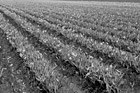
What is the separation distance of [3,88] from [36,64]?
1016 millimetres

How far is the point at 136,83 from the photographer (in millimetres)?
4066

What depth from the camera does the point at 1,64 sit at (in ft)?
17.3

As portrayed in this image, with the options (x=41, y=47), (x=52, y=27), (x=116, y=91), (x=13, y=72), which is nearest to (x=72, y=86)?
(x=116, y=91)

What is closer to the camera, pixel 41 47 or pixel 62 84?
pixel 62 84

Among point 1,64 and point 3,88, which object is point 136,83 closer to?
point 3,88

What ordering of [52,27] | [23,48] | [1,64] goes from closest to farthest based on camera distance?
[1,64], [23,48], [52,27]

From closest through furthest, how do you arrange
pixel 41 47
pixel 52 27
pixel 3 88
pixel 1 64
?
pixel 3 88, pixel 1 64, pixel 41 47, pixel 52 27

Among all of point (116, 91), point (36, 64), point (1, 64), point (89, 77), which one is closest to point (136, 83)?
point (116, 91)

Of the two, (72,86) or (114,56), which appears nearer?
(72,86)

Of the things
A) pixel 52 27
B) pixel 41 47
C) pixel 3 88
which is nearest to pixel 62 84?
pixel 3 88

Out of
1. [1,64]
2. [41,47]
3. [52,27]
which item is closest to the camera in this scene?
[1,64]

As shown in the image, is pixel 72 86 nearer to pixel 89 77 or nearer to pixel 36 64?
pixel 89 77

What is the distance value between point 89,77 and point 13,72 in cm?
200

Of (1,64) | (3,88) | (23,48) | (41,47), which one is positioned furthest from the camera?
(41,47)
